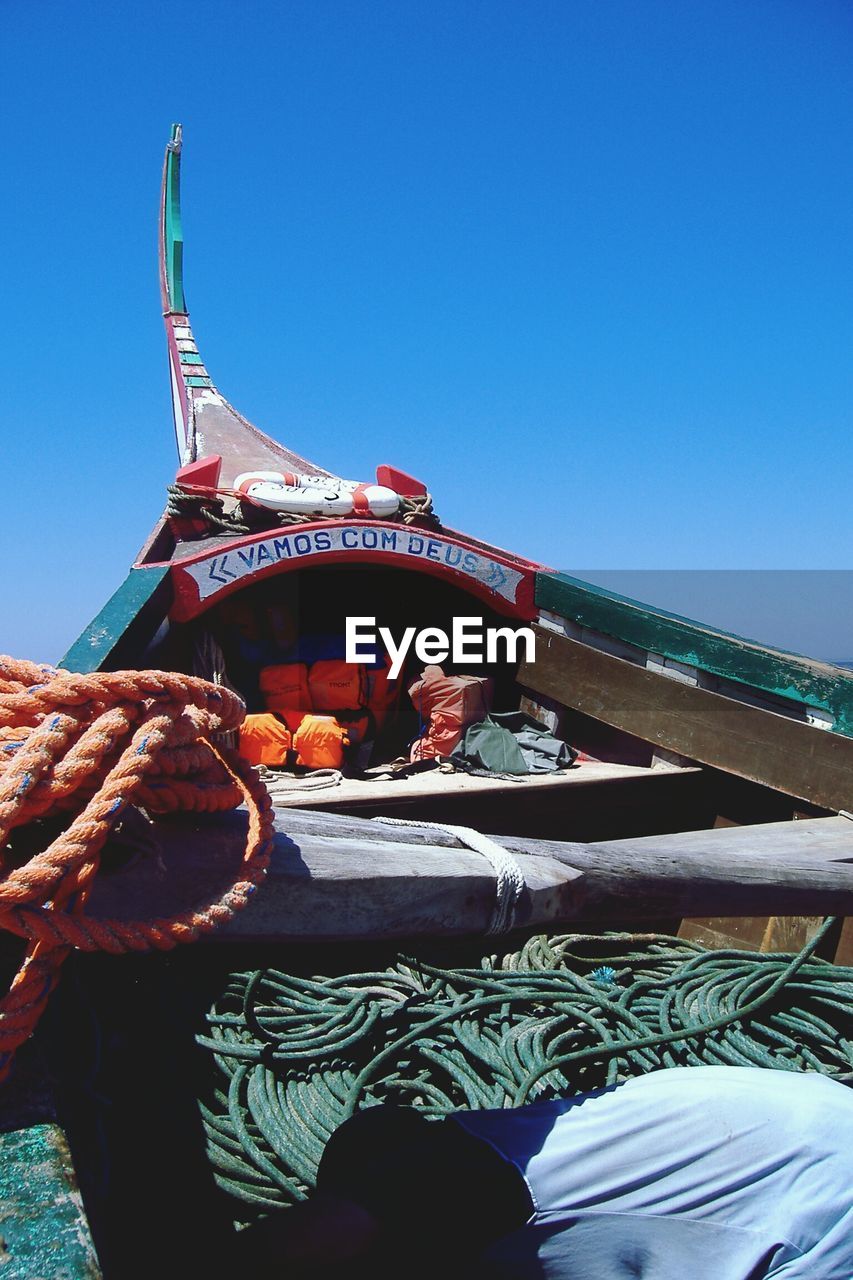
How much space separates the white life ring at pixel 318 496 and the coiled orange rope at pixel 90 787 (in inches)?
146

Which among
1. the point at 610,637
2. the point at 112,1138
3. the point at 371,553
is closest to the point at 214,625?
the point at 371,553

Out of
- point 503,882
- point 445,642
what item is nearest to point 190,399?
point 445,642

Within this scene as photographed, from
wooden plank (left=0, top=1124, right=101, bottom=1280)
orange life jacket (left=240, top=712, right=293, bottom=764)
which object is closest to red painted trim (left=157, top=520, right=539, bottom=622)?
orange life jacket (left=240, top=712, right=293, bottom=764)

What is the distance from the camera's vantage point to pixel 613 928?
321cm

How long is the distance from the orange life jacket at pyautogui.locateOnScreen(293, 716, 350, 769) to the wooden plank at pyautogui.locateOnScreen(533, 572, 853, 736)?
123 cm

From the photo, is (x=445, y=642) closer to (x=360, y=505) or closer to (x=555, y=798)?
(x=360, y=505)

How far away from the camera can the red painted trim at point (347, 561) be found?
13.4 ft

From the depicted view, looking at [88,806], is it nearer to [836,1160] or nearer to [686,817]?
[836,1160]

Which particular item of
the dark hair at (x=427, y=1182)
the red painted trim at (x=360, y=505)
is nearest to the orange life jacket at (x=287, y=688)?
the red painted trim at (x=360, y=505)

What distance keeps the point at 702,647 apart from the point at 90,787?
330cm

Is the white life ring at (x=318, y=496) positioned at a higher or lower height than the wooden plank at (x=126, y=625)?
higher

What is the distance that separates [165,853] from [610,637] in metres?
3.50

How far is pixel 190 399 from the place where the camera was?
8883 millimetres

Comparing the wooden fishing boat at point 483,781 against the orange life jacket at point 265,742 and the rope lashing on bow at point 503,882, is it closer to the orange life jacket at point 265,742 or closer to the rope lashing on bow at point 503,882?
the rope lashing on bow at point 503,882
